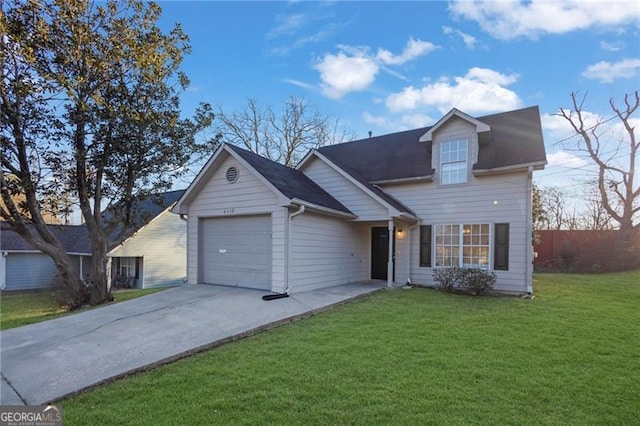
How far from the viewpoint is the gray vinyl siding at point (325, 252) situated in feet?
31.2

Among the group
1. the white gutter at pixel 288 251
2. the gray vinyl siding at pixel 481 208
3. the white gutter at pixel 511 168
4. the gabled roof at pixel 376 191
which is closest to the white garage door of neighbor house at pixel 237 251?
the white gutter at pixel 288 251

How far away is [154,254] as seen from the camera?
2281cm

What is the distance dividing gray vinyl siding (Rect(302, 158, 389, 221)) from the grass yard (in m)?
4.67

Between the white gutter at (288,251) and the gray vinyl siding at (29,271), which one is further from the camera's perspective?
the gray vinyl siding at (29,271)

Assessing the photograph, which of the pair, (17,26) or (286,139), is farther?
(286,139)

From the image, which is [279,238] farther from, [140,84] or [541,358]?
[140,84]

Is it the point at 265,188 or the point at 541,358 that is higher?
the point at 265,188

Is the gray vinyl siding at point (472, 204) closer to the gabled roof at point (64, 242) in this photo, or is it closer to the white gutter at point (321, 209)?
the white gutter at point (321, 209)

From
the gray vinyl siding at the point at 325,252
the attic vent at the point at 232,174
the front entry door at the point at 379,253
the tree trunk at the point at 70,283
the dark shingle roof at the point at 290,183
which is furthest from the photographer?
the front entry door at the point at 379,253

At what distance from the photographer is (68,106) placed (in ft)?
35.0

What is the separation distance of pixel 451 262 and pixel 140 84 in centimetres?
1175

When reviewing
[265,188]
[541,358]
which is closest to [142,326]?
[265,188]

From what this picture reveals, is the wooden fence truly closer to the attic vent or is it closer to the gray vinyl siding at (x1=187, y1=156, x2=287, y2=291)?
the gray vinyl siding at (x1=187, y1=156, x2=287, y2=291)

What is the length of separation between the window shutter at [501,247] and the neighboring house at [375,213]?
0.03 m
